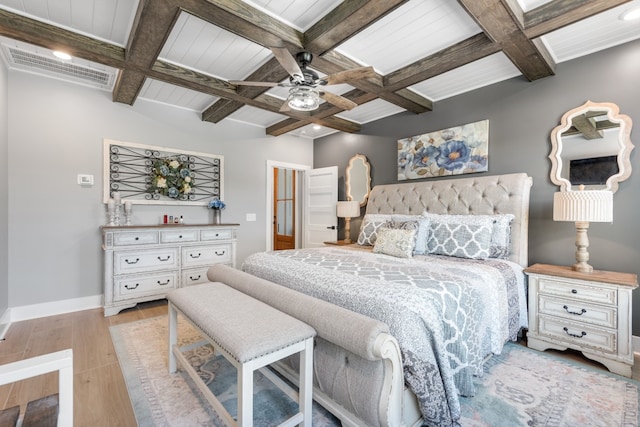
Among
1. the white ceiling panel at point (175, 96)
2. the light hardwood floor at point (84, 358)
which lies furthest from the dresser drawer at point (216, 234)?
the white ceiling panel at point (175, 96)

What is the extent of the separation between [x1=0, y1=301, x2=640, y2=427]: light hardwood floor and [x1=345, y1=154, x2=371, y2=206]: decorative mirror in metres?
3.08

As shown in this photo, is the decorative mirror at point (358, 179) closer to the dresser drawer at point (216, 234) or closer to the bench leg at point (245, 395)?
the dresser drawer at point (216, 234)

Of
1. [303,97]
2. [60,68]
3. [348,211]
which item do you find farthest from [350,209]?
[60,68]

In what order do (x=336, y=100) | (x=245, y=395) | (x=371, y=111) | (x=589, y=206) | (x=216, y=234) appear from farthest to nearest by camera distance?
(x=371, y=111) → (x=216, y=234) → (x=336, y=100) → (x=589, y=206) → (x=245, y=395)

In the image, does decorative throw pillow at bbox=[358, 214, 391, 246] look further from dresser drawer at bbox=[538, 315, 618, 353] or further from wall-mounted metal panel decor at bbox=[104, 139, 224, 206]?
wall-mounted metal panel decor at bbox=[104, 139, 224, 206]

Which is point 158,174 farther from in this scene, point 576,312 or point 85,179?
point 576,312

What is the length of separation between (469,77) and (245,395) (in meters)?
3.59

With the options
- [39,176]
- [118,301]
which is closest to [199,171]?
[39,176]

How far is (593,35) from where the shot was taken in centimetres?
238

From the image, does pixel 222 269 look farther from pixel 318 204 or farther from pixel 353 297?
pixel 318 204

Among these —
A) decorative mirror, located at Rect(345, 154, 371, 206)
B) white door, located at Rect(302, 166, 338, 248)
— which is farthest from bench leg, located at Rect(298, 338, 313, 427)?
white door, located at Rect(302, 166, 338, 248)

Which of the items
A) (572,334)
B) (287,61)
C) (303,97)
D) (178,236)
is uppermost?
(287,61)

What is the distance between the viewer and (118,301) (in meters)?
3.23

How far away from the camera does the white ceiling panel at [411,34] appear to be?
6.82ft
